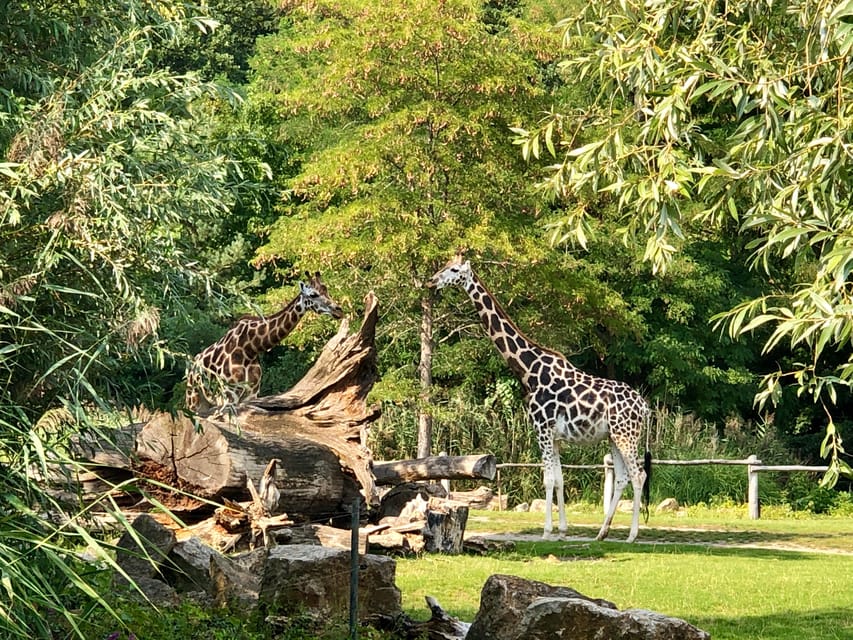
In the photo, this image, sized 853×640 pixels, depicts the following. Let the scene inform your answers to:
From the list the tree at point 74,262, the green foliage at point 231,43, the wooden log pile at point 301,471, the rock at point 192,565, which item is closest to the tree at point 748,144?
the tree at point 74,262

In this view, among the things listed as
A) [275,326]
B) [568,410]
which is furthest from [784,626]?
[275,326]

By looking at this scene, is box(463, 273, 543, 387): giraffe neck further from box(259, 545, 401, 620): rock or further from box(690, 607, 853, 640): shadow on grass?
box(259, 545, 401, 620): rock

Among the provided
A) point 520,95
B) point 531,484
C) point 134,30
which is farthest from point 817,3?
point 531,484

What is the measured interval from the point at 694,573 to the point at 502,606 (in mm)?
5479

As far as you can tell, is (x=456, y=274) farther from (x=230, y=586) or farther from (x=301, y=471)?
(x=230, y=586)

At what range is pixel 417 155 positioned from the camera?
20516 mm

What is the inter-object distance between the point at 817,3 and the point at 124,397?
411cm

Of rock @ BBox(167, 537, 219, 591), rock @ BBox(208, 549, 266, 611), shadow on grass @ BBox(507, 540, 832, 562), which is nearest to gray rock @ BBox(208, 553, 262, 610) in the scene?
rock @ BBox(208, 549, 266, 611)

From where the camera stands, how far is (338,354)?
14.7 meters

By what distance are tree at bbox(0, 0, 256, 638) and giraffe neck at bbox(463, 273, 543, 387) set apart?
392 inches

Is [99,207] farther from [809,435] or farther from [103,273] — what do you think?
[809,435]

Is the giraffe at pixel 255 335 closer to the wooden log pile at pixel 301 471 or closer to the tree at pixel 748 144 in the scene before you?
the wooden log pile at pixel 301 471

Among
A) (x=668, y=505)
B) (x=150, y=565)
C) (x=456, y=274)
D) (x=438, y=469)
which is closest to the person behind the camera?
(x=150, y=565)

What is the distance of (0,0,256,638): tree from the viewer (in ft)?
17.3
